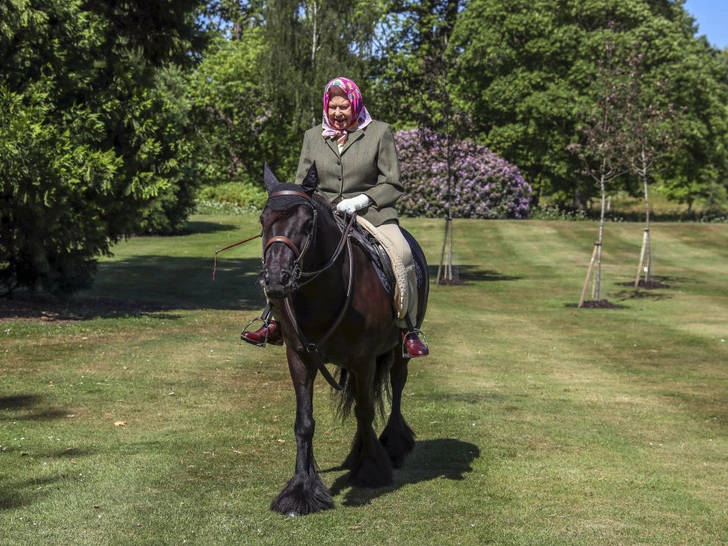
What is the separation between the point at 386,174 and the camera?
8.95 metres

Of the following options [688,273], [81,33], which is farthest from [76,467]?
[688,273]

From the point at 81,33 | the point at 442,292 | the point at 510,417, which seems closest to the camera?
the point at 510,417

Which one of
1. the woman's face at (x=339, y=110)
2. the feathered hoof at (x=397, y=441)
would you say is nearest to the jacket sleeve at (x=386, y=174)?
the woman's face at (x=339, y=110)

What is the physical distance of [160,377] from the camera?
1428 cm

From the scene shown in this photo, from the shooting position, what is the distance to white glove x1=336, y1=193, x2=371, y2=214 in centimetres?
847

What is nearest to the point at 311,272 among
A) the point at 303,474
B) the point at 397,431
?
the point at 303,474

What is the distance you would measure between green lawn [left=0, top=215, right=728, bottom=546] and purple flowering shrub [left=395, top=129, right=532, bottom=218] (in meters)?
32.1

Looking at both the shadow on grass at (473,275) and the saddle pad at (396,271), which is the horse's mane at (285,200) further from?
the shadow on grass at (473,275)

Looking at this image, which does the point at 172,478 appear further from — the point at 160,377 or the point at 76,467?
the point at 160,377

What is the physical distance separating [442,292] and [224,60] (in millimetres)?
41899

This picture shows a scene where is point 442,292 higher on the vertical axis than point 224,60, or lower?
lower

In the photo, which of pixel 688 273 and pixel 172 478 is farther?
pixel 688 273

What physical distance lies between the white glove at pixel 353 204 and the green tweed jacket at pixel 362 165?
0.62 ft

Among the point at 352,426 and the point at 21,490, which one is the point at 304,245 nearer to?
the point at 21,490
